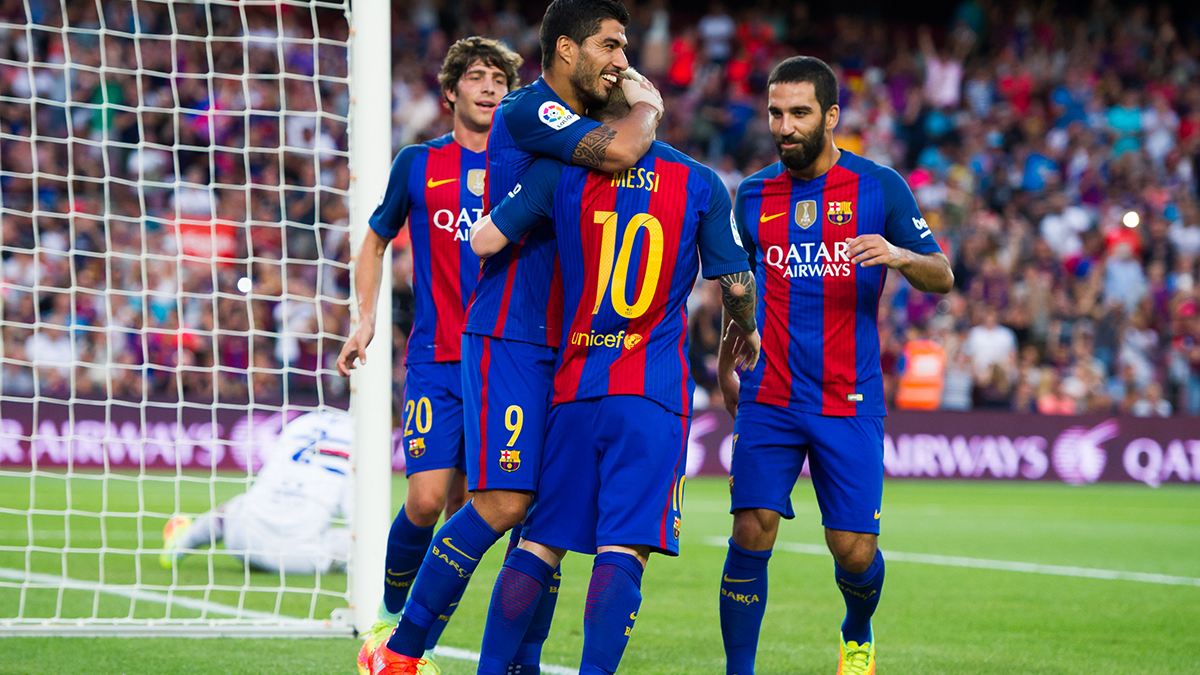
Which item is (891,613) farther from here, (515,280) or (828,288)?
(515,280)

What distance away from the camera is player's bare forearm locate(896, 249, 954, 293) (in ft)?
14.3

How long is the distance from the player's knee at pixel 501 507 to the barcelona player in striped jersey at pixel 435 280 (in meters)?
0.96

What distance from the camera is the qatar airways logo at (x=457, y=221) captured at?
4863 mm

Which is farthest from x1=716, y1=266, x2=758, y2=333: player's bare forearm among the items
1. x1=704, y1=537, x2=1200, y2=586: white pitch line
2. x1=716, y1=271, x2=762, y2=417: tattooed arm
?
x1=704, y1=537, x2=1200, y2=586: white pitch line

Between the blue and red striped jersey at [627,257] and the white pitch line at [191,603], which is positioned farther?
the white pitch line at [191,603]

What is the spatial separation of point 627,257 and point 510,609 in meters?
1.09

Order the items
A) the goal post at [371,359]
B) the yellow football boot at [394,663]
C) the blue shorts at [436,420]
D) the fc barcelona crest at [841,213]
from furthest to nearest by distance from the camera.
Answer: the goal post at [371,359] < the blue shorts at [436,420] < the fc barcelona crest at [841,213] < the yellow football boot at [394,663]

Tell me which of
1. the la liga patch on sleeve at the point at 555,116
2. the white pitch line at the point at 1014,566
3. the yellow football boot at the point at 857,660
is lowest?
the white pitch line at the point at 1014,566

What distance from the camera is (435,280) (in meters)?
4.86

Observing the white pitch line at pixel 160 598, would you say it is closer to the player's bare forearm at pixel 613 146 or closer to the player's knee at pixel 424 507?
the player's knee at pixel 424 507

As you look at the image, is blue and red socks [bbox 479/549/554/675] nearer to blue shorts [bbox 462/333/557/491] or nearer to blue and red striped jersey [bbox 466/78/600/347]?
blue shorts [bbox 462/333/557/491]

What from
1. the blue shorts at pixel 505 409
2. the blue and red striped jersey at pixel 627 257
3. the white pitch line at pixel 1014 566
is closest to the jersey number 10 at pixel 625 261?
the blue and red striped jersey at pixel 627 257

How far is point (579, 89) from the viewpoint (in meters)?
3.64

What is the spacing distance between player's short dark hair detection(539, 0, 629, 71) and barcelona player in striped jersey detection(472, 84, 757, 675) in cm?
24
